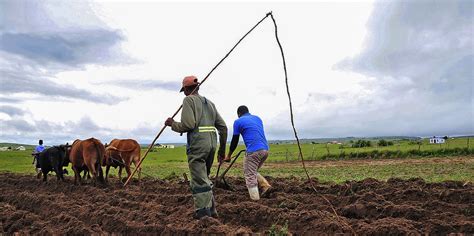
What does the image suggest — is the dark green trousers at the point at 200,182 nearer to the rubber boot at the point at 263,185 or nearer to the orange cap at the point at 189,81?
the orange cap at the point at 189,81

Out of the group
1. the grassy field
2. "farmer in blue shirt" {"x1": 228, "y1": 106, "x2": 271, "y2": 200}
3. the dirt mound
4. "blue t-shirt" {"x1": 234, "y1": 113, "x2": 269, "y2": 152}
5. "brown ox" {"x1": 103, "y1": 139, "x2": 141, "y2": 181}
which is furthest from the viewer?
the grassy field

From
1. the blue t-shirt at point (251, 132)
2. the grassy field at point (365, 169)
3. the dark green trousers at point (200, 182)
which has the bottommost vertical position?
the grassy field at point (365, 169)

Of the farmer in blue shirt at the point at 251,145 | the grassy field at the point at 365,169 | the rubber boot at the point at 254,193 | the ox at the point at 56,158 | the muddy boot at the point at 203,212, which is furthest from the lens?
the grassy field at the point at 365,169

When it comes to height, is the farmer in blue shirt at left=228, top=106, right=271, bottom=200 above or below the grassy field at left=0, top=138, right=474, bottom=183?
above

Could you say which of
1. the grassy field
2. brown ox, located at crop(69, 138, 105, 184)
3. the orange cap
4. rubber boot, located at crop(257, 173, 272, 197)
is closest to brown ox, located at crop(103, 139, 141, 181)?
brown ox, located at crop(69, 138, 105, 184)

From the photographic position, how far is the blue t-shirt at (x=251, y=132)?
9.77 meters

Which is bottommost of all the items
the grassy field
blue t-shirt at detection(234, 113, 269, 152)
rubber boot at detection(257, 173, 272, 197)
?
the grassy field

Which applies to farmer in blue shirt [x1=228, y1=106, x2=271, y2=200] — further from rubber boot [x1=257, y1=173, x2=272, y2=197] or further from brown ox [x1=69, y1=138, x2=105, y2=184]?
brown ox [x1=69, y1=138, x2=105, y2=184]

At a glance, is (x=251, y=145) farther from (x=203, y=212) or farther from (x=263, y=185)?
(x=203, y=212)

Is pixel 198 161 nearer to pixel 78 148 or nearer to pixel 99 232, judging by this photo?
pixel 99 232

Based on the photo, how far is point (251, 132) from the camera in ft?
32.1

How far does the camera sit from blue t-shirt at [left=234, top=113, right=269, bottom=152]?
9.77 metres

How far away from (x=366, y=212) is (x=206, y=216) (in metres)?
2.75

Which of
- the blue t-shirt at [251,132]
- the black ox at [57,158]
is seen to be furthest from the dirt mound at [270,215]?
the black ox at [57,158]
